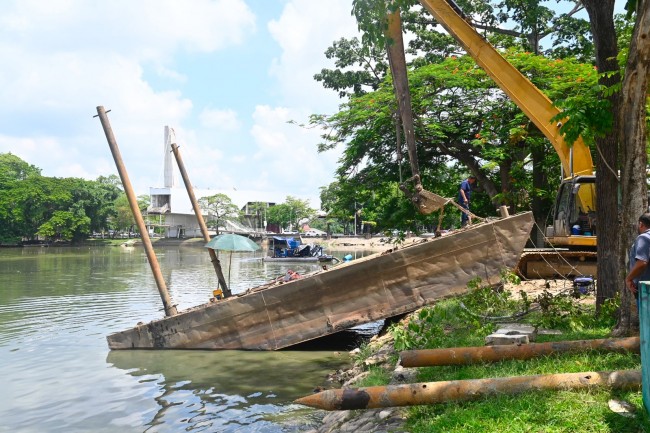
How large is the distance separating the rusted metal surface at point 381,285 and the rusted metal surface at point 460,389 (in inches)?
244

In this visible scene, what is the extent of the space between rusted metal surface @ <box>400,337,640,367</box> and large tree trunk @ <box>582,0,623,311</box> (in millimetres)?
2119

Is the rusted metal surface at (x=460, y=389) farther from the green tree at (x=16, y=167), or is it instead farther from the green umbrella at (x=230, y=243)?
the green tree at (x=16, y=167)

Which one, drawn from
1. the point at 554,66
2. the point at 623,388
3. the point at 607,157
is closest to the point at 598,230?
the point at 607,157

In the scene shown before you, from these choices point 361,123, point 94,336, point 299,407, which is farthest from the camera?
point 361,123

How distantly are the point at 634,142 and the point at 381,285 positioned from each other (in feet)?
20.4

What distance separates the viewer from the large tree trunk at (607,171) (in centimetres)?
790

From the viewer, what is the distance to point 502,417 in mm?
4855

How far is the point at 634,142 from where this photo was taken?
657cm

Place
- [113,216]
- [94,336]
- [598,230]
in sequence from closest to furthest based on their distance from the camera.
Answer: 1. [598,230]
2. [94,336]
3. [113,216]

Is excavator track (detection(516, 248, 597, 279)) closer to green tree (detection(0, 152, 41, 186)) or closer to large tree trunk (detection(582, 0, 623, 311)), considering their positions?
large tree trunk (detection(582, 0, 623, 311))

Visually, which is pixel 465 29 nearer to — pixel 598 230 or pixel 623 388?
pixel 598 230

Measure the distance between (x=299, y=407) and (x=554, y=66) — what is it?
12699mm

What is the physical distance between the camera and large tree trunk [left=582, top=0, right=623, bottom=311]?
7.90m

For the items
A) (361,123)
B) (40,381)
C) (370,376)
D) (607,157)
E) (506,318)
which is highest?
(361,123)
